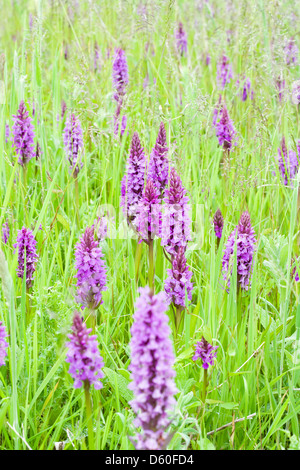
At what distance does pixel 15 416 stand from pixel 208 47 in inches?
164

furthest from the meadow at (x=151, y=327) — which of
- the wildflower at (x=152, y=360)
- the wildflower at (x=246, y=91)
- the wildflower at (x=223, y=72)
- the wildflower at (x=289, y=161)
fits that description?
the wildflower at (x=223, y=72)

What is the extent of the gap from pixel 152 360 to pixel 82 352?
0.25 m

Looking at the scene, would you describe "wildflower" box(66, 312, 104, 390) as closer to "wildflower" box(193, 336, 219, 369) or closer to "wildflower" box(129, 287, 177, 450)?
"wildflower" box(129, 287, 177, 450)

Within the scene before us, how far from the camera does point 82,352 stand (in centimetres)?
126

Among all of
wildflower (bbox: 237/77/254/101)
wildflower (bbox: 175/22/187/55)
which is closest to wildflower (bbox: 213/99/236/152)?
wildflower (bbox: 237/77/254/101)

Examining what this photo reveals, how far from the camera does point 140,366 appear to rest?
44.4 inches

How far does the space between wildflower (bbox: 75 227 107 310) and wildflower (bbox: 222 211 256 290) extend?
0.49 meters

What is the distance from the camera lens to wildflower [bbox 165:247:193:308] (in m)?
1.90

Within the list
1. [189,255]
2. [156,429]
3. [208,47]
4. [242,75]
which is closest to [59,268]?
[189,255]

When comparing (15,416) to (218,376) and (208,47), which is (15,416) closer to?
(218,376)

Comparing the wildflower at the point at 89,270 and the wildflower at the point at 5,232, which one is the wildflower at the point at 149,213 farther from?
the wildflower at the point at 5,232

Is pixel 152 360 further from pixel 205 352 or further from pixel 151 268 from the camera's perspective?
pixel 151 268

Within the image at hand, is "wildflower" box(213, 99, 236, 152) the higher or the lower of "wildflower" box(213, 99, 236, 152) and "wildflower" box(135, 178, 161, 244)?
the higher

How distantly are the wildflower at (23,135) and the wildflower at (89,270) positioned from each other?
1.25m
